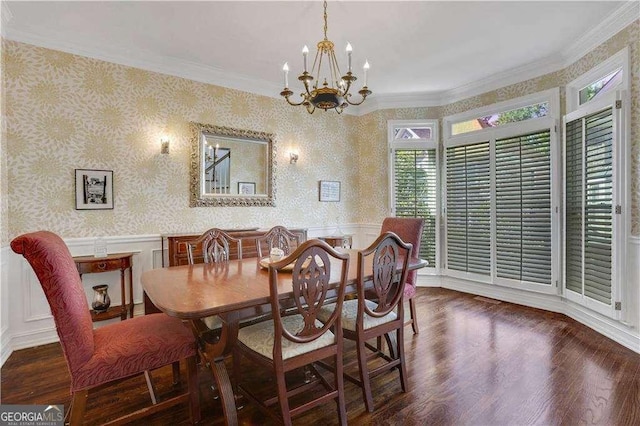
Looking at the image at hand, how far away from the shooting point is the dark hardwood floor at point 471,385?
1928mm

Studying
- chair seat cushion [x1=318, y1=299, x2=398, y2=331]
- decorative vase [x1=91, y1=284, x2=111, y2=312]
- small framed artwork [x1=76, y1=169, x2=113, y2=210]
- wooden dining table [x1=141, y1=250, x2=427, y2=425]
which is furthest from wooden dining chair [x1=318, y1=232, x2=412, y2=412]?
small framed artwork [x1=76, y1=169, x2=113, y2=210]

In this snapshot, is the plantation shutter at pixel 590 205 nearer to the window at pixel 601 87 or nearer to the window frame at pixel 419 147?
the window at pixel 601 87

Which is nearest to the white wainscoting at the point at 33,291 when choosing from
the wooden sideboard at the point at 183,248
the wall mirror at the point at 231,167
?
the wooden sideboard at the point at 183,248

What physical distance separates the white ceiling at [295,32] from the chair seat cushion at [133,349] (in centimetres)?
243

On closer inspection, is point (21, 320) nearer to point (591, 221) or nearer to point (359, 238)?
point (359, 238)

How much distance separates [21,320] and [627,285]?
208 inches

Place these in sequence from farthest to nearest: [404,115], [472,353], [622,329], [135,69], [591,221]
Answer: [404,115], [135,69], [591,221], [622,329], [472,353]

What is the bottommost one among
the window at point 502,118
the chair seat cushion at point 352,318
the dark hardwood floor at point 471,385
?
the dark hardwood floor at point 471,385

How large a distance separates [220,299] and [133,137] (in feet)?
8.60

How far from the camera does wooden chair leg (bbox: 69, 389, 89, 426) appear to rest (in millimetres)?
1548

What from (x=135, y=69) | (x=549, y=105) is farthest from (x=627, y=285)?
(x=135, y=69)

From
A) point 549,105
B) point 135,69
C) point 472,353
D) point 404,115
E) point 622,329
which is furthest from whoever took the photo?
point 404,115

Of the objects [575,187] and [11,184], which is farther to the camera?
[575,187]

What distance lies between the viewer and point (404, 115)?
504 cm
